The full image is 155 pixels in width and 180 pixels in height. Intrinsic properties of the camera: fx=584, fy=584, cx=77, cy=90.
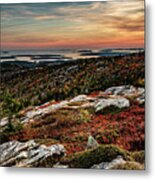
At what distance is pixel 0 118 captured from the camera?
296 centimetres

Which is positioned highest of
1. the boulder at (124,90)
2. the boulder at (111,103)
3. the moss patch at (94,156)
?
the boulder at (124,90)

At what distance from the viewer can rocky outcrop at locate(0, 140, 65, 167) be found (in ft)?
9.50

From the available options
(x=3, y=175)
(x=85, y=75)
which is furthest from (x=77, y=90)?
(x=3, y=175)

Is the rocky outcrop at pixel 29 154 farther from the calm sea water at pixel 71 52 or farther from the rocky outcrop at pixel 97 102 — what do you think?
the calm sea water at pixel 71 52

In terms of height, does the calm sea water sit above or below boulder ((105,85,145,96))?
above

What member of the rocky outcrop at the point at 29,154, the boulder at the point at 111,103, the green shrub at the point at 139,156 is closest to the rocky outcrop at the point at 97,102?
the boulder at the point at 111,103

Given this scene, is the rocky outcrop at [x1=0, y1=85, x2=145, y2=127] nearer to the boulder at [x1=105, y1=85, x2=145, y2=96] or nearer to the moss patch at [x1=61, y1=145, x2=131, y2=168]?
the boulder at [x1=105, y1=85, x2=145, y2=96]

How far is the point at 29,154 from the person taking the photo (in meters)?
2.92

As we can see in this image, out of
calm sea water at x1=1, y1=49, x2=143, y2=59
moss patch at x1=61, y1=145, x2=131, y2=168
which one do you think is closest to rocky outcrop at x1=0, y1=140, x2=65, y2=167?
moss patch at x1=61, y1=145, x2=131, y2=168

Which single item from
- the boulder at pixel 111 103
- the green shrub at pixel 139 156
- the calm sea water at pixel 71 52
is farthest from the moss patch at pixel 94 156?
the calm sea water at pixel 71 52

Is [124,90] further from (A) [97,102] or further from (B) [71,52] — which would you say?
(B) [71,52]

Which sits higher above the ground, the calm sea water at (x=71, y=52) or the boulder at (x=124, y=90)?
the calm sea water at (x=71, y=52)

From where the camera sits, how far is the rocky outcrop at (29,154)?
9.50 ft

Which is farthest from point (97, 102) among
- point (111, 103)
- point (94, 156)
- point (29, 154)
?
point (29, 154)
